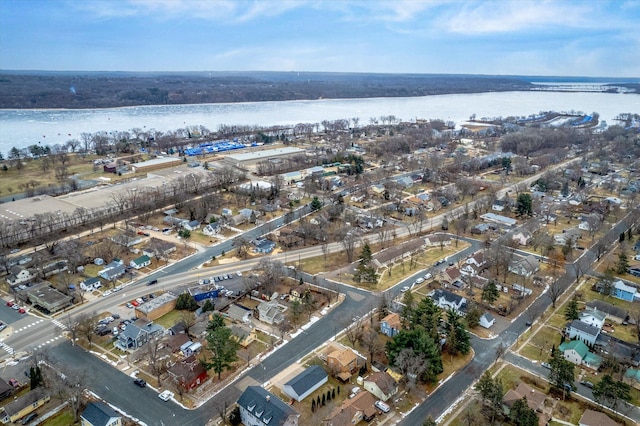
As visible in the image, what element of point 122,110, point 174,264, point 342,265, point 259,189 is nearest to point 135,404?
point 174,264

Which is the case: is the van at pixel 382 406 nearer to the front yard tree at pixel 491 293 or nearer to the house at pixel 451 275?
the front yard tree at pixel 491 293

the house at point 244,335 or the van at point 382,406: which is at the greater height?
the house at point 244,335

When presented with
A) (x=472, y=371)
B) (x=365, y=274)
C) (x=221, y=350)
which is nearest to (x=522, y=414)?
(x=472, y=371)

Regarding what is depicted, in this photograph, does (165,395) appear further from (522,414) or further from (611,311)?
(611,311)

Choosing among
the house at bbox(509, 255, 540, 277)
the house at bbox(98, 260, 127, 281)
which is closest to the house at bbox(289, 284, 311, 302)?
the house at bbox(98, 260, 127, 281)

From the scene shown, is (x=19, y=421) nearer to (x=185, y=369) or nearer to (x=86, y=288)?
(x=185, y=369)

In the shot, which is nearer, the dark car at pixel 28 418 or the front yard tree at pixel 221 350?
the dark car at pixel 28 418

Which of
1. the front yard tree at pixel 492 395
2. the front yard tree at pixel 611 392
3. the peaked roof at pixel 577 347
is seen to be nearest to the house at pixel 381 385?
the front yard tree at pixel 492 395
